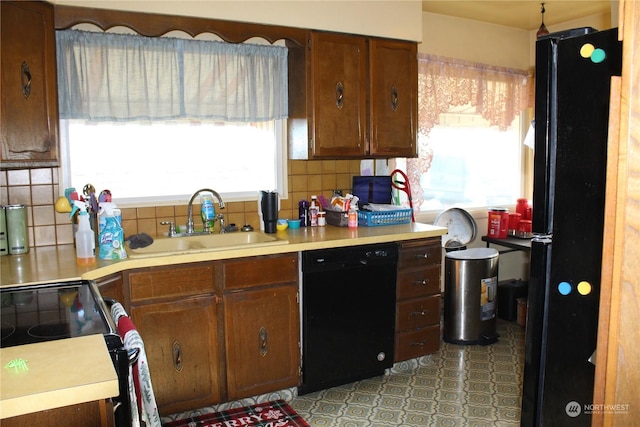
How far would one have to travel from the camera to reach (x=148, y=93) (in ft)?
10.1

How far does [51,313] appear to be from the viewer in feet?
5.67

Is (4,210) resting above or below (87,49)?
below

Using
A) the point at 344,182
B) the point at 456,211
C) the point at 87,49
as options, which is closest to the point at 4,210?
the point at 87,49

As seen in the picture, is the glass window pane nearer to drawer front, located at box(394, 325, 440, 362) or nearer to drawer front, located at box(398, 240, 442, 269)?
drawer front, located at box(398, 240, 442, 269)

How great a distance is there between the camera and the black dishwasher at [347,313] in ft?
9.95

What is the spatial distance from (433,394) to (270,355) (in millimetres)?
957

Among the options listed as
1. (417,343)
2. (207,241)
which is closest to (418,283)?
(417,343)

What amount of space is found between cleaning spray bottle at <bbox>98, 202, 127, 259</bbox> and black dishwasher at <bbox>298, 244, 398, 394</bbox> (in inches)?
37.4

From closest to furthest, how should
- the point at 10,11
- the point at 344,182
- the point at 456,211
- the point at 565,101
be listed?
the point at 565,101, the point at 10,11, the point at 344,182, the point at 456,211

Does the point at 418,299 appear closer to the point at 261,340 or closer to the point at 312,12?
the point at 261,340

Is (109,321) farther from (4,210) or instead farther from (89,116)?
(89,116)

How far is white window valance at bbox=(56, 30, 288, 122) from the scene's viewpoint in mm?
2908

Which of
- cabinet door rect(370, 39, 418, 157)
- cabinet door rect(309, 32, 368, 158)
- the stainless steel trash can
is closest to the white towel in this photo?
cabinet door rect(309, 32, 368, 158)

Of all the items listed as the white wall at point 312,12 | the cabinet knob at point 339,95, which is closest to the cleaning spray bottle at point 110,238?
the white wall at point 312,12
